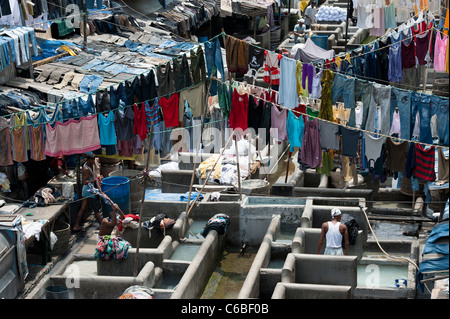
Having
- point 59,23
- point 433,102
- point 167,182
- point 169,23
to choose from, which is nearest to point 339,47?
point 169,23

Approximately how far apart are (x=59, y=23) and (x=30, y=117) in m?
7.40

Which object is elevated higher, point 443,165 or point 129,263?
point 443,165

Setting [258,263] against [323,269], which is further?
[258,263]

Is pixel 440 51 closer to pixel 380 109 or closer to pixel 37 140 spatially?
pixel 380 109

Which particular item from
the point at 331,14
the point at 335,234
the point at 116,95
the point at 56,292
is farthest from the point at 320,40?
the point at 56,292

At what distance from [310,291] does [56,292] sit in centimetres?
413

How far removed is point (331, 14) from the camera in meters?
30.8

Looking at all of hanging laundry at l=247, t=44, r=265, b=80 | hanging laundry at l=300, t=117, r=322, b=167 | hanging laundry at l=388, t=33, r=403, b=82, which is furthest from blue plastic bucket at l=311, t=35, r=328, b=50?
hanging laundry at l=300, t=117, r=322, b=167

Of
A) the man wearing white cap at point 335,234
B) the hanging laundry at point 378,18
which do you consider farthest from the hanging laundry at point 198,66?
the hanging laundry at point 378,18

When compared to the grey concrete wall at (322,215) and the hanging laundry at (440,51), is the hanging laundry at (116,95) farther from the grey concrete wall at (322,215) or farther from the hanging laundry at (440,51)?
the hanging laundry at (440,51)

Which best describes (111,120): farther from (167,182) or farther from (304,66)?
(304,66)

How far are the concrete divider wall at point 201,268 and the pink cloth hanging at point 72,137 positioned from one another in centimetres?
334

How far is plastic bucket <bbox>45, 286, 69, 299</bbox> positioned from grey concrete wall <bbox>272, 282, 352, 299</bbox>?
11.3 ft

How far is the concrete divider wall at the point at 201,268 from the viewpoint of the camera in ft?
40.9
